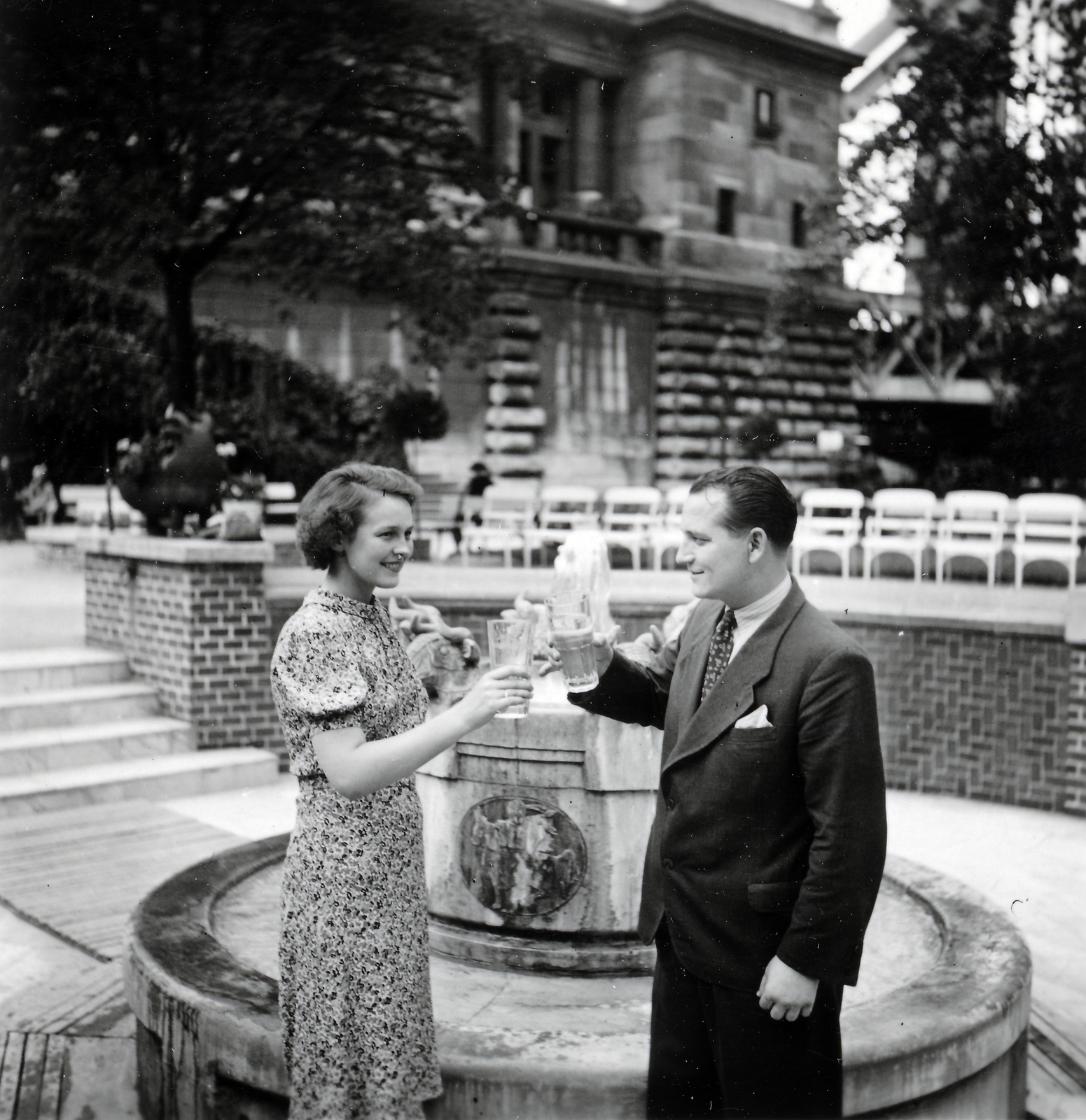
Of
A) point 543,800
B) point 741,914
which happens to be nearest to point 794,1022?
point 741,914

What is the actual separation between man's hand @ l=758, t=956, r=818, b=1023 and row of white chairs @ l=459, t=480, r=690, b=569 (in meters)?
10.3

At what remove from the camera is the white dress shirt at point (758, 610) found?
2.46m

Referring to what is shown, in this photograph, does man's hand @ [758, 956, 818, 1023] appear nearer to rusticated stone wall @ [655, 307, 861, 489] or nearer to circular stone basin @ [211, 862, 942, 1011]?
circular stone basin @ [211, 862, 942, 1011]

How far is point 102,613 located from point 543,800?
18.7 ft

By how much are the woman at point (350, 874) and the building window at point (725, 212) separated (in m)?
16.2

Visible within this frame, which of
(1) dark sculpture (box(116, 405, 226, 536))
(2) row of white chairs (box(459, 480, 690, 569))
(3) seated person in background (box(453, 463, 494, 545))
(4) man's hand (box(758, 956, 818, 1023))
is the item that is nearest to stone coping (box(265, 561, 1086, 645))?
(1) dark sculpture (box(116, 405, 226, 536))

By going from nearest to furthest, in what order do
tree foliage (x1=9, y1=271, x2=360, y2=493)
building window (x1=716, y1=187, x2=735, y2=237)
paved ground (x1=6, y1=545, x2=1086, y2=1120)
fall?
paved ground (x1=6, y1=545, x2=1086, y2=1120)
tree foliage (x1=9, y1=271, x2=360, y2=493)
building window (x1=716, y1=187, x2=735, y2=237)

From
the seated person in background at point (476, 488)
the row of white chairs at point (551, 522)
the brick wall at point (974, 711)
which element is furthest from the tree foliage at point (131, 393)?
the brick wall at point (974, 711)

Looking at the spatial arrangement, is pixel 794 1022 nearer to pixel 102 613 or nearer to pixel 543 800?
pixel 543 800

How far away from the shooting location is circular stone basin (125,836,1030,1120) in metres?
2.93

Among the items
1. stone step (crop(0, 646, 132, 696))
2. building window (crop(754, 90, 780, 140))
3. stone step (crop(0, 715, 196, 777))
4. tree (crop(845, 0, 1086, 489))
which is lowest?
stone step (crop(0, 715, 196, 777))

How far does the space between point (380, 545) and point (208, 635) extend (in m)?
5.68

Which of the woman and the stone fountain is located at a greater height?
the woman

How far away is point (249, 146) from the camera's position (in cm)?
1276
